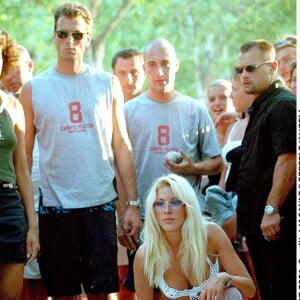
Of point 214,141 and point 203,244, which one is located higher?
point 214,141

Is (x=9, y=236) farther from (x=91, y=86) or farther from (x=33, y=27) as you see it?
(x=33, y=27)

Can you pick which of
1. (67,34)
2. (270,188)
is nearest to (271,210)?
(270,188)

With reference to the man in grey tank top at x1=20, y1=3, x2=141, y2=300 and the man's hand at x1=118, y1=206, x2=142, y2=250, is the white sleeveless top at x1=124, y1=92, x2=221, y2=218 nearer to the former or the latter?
the man's hand at x1=118, y1=206, x2=142, y2=250

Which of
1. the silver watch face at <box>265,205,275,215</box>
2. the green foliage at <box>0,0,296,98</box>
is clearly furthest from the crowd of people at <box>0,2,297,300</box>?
the green foliage at <box>0,0,296,98</box>

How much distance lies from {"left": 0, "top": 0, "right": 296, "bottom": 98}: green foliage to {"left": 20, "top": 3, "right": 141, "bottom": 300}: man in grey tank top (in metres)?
11.2

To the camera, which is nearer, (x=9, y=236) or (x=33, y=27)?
(x=9, y=236)

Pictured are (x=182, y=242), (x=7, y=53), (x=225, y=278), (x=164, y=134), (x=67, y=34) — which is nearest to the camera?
(x=225, y=278)

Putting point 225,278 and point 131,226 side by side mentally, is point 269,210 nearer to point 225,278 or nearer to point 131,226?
point 225,278

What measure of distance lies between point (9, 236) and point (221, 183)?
7.36 feet

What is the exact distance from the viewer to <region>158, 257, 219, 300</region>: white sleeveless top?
4.66 metres

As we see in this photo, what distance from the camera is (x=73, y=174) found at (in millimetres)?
5086

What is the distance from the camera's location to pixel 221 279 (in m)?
4.51

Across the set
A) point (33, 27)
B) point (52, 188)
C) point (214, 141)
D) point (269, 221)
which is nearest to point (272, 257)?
point (269, 221)

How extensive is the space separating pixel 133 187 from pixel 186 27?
20750mm
